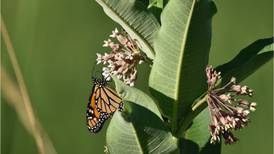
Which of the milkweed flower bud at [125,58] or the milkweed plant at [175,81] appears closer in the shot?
the milkweed plant at [175,81]

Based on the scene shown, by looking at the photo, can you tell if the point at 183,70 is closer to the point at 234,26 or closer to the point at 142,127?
the point at 142,127

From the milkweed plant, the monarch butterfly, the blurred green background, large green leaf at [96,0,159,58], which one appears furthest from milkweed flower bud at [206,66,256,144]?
the blurred green background

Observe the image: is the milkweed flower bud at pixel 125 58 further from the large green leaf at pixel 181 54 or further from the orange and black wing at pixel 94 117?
the orange and black wing at pixel 94 117

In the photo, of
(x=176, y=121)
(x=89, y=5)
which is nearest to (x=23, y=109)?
(x=176, y=121)

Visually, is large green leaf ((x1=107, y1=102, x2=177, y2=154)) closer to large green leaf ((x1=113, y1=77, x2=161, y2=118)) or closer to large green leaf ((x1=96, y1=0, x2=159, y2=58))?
large green leaf ((x1=113, y1=77, x2=161, y2=118))

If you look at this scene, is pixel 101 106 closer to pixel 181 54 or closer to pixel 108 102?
pixel 108 102

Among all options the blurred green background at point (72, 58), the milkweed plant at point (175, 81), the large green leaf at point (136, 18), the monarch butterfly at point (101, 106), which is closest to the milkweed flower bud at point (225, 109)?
the milkweed plant at point (175, 81)
